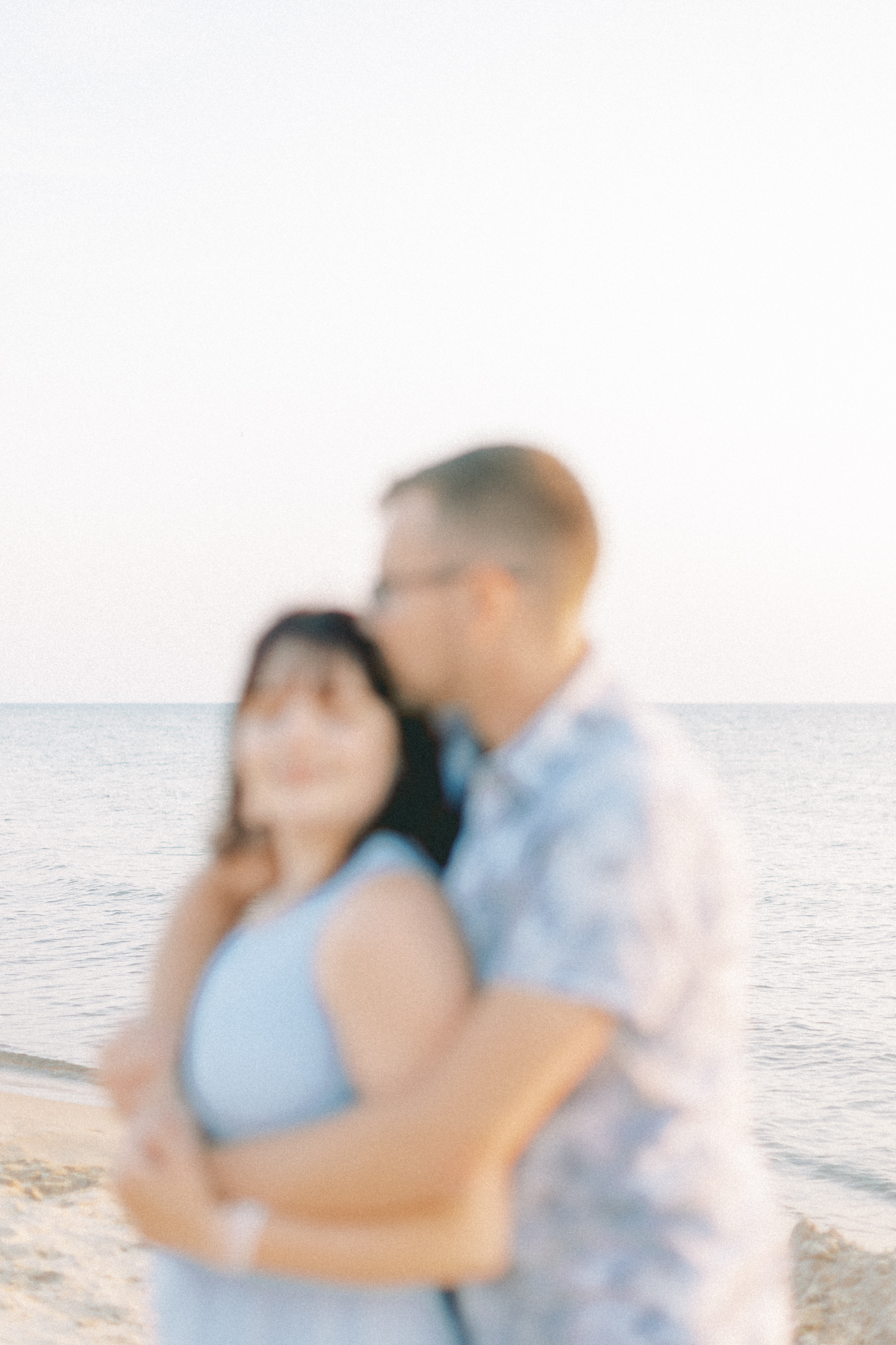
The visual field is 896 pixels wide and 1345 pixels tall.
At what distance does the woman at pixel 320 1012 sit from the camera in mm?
Answer: 1836

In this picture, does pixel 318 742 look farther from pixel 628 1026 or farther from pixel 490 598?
pixel 628 1026

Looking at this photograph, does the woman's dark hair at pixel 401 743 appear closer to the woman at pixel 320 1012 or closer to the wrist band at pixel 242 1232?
the woman at pixel 320 1012

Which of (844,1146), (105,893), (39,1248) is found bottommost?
(105,893)

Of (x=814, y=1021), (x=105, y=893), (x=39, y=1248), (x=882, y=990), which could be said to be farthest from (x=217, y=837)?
(x=105, y=893)

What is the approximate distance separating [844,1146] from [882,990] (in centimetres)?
565

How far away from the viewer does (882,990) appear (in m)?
15.7

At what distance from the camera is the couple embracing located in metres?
1.80

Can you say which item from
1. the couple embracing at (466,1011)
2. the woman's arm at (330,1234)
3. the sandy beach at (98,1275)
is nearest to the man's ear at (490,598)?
the couple embracing at (466,1011)

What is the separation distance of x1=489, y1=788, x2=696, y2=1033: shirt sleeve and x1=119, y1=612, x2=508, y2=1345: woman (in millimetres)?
130

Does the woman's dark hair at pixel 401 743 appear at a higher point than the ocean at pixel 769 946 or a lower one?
higher

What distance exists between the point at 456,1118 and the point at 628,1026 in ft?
0.91

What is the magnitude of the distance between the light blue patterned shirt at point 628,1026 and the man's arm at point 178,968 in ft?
1.73

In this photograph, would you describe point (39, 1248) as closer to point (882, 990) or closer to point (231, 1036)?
point (231, 1036)

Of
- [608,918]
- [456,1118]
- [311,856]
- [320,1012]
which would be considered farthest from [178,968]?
[608,918]
